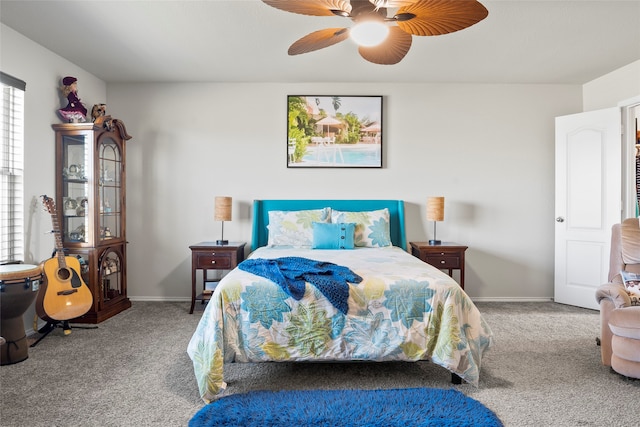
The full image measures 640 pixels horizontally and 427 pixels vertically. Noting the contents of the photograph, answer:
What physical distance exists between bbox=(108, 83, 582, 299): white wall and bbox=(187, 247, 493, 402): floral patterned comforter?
233cm

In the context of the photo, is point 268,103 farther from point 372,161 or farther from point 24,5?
point 24,5

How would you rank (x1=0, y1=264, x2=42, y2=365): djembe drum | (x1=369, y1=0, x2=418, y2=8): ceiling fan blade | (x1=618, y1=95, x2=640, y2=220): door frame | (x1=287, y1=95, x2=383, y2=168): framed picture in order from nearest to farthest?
(x1=369, y1=0, x2=418, y2=8): ceiling fan blade < (x1=0, y1=264, x2=42, y2=365): djembe drum < (x1=618, y1=95, x2=640, y2=220): door frame < (x1=287, y1=95, x2=383, y2=168): framed picture

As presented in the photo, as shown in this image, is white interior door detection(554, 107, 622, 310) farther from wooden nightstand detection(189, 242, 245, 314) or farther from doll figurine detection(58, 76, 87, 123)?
doll figurine detection(58, 76, 87, 123)

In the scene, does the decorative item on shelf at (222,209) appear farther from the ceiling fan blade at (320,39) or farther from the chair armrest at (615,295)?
the chair armrest at (615,295)

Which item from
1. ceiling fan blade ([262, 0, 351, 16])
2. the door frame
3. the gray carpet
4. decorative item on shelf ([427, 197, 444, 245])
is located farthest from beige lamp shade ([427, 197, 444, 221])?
ceiling fan blade ([262, 0, 351, 16])

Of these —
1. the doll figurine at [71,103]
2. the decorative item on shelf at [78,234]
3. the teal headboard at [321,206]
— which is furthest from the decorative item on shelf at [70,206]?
the teal headboard at [321,206]

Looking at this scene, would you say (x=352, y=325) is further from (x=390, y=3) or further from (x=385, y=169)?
(x=385, y=169)

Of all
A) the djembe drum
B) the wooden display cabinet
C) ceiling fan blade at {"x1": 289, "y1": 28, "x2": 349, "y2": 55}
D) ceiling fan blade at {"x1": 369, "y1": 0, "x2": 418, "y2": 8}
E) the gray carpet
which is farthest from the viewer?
the wooden display cabinet

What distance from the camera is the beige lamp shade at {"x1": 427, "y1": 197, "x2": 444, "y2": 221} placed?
171 inches

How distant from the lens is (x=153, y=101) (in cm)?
466

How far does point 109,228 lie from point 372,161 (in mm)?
2957

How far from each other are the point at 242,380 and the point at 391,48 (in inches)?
89.9

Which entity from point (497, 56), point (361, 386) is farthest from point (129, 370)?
point (497, 56)

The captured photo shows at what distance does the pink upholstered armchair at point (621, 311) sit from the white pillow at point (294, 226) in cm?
251
